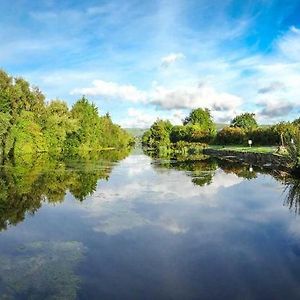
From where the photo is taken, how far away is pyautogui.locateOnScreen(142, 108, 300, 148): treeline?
5968 centimetres

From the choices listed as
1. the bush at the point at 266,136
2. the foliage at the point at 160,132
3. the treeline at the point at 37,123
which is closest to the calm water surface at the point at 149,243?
the bush at the point at 266,136

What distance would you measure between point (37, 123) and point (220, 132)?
1359 inches

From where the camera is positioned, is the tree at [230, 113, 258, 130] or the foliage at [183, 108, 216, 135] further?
the foliage at [183, 108, 216, 135]

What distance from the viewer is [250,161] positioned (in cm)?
4481

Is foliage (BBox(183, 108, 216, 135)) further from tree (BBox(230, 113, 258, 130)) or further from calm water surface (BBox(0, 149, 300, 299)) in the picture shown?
calm water surface (BBox(0, 149, 300, 299))

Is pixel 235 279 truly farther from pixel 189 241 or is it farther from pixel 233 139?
pixel 233 139

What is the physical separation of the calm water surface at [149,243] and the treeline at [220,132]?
1981 centimetres

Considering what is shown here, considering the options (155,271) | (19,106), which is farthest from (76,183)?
(19,106)

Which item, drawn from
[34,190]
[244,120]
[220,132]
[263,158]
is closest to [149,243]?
[34,190]

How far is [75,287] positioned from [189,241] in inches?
175

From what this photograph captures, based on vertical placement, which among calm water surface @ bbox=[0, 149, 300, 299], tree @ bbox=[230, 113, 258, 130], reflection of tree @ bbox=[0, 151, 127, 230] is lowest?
calm water surface @ bbox=[0, 149, 300, 299]

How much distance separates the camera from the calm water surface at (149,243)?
844cm

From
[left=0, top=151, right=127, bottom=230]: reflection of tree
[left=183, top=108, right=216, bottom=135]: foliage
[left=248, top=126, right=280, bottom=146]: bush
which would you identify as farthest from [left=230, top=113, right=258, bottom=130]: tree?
[left=0, top=151, right=127, bottom=230]: reflection of tree

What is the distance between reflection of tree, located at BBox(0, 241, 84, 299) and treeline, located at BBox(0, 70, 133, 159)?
49.9 m
